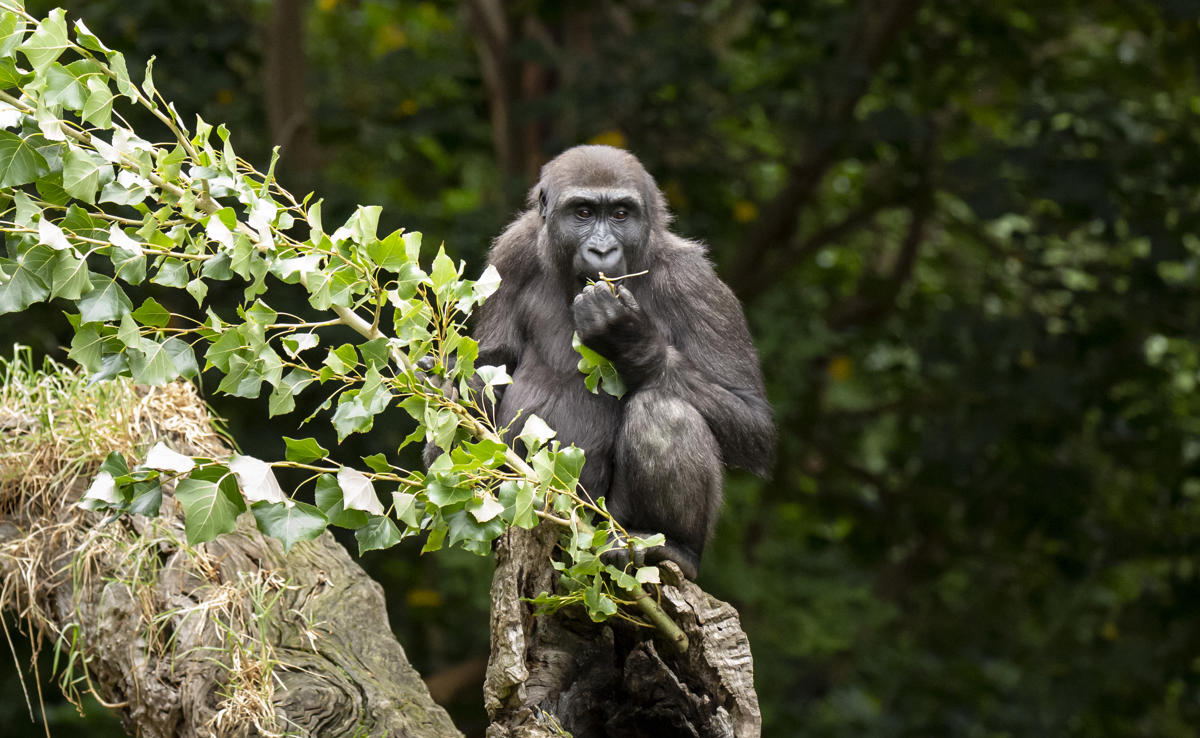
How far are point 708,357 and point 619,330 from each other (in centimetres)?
67

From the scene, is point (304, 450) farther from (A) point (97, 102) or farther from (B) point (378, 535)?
(A) point (97, 102)

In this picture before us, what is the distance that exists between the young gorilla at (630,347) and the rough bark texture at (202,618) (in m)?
0.84

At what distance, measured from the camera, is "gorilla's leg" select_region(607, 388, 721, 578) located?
3.80 metres

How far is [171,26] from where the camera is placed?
23.0ft

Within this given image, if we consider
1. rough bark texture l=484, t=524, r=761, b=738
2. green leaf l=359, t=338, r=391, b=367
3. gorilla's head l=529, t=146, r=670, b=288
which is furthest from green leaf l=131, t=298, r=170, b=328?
gorilla's head l=529, t=146, r=670, b=288

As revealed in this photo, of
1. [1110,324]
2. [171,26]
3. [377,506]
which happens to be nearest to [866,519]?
[1110,324]

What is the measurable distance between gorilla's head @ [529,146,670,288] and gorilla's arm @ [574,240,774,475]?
16 centimetres

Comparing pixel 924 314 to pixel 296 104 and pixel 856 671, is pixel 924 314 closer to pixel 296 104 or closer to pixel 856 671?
pixel 856 671

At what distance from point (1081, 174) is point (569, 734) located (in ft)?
15.3

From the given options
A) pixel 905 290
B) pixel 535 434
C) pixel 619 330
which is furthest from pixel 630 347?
pixel 905 290

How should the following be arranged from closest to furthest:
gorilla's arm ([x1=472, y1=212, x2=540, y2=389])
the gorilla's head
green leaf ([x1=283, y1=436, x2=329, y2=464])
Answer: green leaf ([x1=283, y1=436, x2=329, y2=464]), the gorilla's head, gorilla's arm ([x1=472, y1=212, x2=540, y2=389])

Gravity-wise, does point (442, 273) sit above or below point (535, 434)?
above

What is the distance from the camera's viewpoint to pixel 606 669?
358 cm

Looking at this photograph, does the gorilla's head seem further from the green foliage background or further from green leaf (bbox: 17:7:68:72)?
the green foliage background
